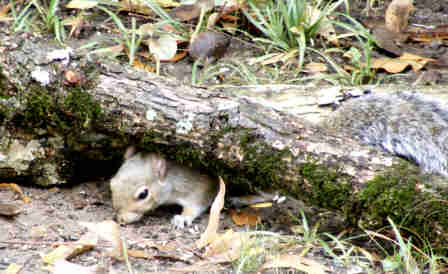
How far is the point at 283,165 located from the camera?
3.62 m

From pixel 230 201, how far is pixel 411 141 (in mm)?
1359

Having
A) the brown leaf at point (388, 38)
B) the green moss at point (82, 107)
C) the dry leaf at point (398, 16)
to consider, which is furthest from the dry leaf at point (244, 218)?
the dry leaf at point (398, 16)

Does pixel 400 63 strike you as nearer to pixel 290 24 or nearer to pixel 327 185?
pixel 290 24

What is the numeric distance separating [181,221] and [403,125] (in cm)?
162

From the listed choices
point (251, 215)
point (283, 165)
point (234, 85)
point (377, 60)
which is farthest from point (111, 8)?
point (283, 165)

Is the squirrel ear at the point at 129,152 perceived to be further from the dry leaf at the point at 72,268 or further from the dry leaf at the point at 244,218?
the dry leaf at the point at 72,268

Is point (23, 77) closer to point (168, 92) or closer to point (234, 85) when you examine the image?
point (168, 92)

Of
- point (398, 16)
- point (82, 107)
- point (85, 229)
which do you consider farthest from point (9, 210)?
point (398, 16)

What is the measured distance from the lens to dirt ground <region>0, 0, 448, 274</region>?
132 inches

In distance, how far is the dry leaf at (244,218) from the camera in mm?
4184

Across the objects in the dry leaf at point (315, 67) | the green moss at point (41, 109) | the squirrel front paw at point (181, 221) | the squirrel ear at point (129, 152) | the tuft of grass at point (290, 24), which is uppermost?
the tuft of grass at point (290, 24)

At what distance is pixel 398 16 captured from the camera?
661 cm

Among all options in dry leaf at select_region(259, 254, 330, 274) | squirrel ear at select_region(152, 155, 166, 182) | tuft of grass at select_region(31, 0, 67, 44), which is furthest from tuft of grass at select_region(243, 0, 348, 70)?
dry leaf at select_region(259, 254, 330, 274)

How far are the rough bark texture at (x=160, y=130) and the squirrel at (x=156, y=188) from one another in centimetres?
21
